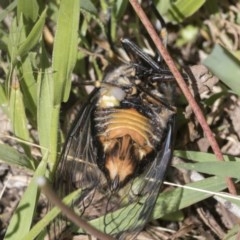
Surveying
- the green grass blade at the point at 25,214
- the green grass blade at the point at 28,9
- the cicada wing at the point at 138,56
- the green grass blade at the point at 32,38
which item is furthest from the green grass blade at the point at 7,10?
the green grass blade at the point at 25,214

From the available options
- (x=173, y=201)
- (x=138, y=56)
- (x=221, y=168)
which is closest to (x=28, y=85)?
(x=138, y=56)

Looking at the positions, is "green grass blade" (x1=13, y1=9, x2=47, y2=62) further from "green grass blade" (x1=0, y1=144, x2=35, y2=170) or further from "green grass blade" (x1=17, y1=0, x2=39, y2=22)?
"green grass blade" (x1=0, y1=144, x2=35, y2=170)

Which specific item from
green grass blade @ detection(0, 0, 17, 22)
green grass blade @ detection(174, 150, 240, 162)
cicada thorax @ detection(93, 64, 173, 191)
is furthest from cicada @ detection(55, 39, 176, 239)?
green grass blade @ detection(0, 0, 17, 22)

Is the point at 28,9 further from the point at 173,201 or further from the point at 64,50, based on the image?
the point at 173,201

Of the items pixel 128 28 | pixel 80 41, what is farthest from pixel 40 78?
pixel 128 28

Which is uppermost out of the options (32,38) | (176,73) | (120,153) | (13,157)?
(32,38)

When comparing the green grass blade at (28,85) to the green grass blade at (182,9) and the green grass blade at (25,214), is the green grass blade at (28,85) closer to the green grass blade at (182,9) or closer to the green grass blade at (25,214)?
the green grass blade at (25,214)
